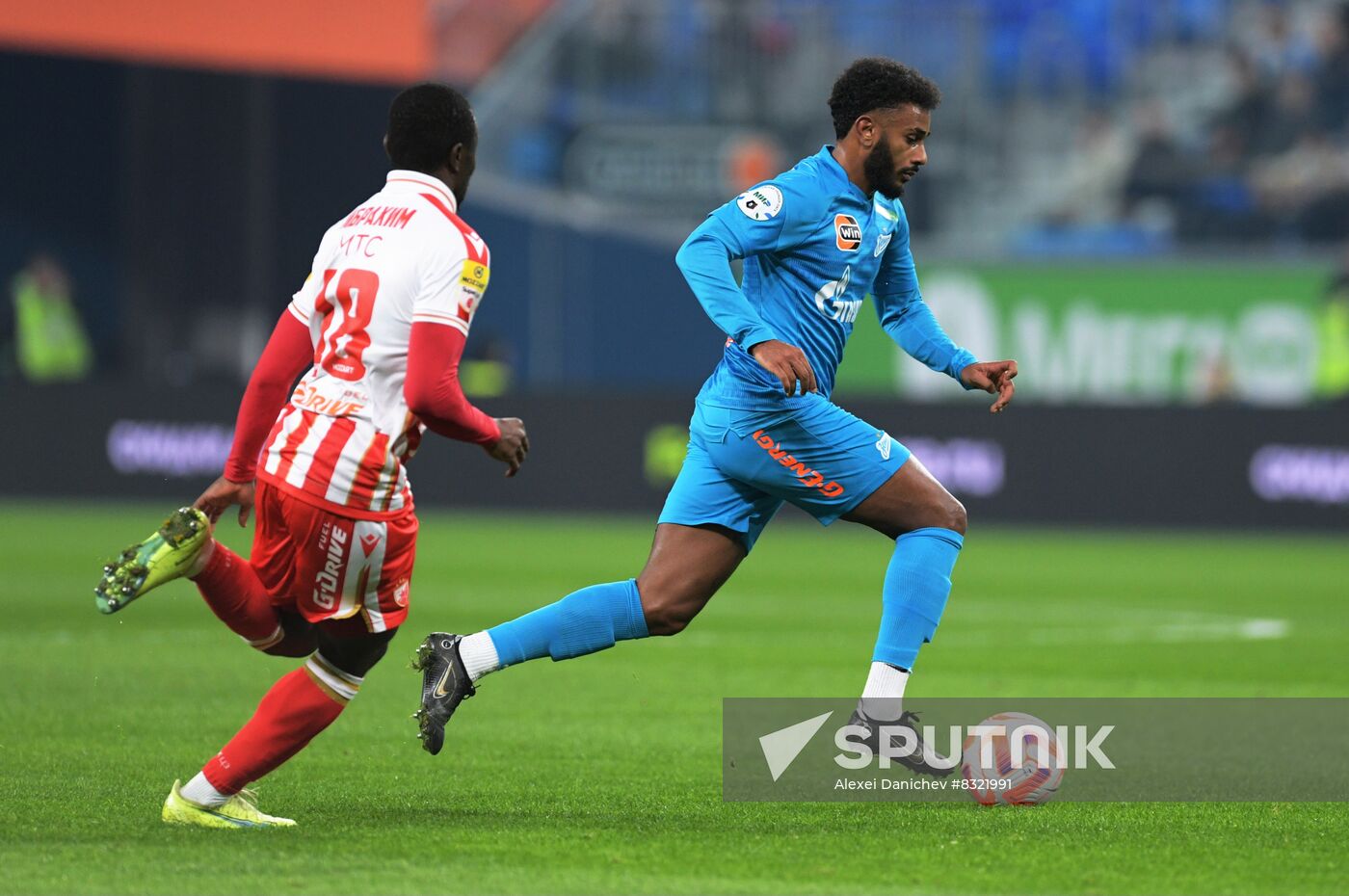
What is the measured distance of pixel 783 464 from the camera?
6.26 metres

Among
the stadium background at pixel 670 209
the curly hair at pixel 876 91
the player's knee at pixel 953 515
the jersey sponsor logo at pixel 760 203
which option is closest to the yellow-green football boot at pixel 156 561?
the jersey sponsor logo at pixel 760 203

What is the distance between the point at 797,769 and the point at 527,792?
1.03 m

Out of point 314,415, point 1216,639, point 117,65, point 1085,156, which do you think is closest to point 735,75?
point 1085,156

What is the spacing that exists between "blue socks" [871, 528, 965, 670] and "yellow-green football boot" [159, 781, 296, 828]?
1.89m

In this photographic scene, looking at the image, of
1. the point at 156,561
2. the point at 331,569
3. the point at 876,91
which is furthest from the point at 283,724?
the point at 876,91

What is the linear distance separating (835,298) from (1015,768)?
5.06 feet

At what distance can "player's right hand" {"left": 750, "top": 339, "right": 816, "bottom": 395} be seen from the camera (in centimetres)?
579

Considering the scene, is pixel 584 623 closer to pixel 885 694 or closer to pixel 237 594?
pixel 885 694

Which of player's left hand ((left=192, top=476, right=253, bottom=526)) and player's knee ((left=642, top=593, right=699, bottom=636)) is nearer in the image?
player's left hand ((left=192, top=476, right=253, bottom=526))

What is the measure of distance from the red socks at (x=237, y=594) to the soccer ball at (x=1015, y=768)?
2160mm

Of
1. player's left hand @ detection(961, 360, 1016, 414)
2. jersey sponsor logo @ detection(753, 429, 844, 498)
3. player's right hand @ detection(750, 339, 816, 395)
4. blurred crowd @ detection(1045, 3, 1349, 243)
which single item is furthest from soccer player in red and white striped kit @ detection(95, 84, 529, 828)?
blurred crowd @ detection(1045, 3, 1349, 243)

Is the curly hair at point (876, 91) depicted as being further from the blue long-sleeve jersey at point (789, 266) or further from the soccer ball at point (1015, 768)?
the soccer ball at point (1015, 768)

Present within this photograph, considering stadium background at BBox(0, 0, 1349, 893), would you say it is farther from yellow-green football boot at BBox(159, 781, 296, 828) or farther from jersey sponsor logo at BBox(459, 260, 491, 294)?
jersey sponsor logo at BBox(459, 260, 491, 294)

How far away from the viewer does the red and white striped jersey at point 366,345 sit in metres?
5.31
